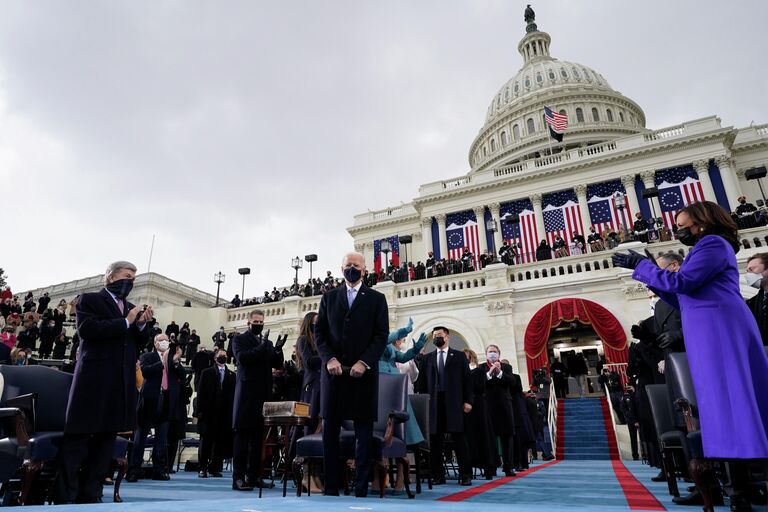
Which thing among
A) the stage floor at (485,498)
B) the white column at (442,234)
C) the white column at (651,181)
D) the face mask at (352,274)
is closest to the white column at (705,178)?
the white column at (651,181)

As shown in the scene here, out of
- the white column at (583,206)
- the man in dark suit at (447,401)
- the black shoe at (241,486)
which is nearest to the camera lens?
the black shoe at (241,486)

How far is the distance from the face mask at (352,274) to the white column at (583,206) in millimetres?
27891

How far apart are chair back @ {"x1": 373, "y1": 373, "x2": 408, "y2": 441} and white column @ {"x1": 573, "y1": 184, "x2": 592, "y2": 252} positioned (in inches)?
1082

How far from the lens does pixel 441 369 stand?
6.81m

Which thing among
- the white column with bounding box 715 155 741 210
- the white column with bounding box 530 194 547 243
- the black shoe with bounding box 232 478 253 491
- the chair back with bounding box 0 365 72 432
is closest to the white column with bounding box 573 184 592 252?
the white column with bounding box 530 194 547 243

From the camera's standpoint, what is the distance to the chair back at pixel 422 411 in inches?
214

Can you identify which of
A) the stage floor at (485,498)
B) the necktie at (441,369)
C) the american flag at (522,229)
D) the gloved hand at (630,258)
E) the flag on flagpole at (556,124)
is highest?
the flag on flagpole at (556,124)

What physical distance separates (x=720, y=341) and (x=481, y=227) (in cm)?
2964

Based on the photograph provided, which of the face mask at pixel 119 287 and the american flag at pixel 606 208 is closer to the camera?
the face mask at pixel 119 287

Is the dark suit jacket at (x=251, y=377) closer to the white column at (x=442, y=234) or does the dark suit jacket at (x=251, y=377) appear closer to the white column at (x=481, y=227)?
the white column at (x=481, y=227)

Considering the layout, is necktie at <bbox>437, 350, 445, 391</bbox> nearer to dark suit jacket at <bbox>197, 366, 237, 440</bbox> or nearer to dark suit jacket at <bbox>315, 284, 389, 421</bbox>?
dark suit jacket at <bbox>315, 284, 389, 421</bbox>

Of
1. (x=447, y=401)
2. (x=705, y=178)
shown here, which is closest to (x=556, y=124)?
(x=705, y=178)

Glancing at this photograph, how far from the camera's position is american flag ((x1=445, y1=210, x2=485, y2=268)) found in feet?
105

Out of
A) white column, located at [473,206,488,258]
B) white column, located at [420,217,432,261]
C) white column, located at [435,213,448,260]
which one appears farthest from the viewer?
white column, located at [420,217,432,261]
